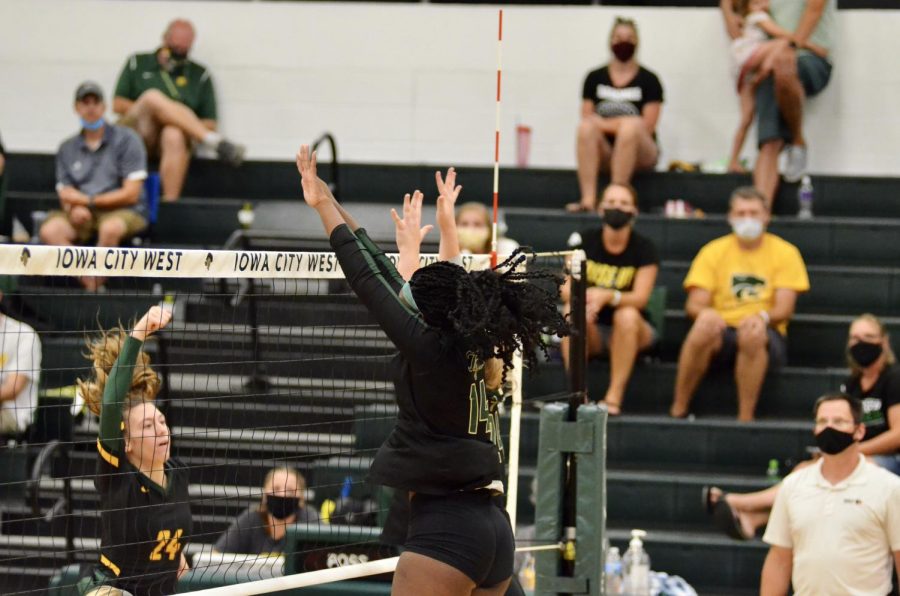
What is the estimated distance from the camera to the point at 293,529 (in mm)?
6695

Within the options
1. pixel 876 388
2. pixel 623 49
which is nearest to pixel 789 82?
pixel 623 49

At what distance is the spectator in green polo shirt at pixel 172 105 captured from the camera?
1179cm

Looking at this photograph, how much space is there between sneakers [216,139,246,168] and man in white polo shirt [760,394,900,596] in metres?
6.57

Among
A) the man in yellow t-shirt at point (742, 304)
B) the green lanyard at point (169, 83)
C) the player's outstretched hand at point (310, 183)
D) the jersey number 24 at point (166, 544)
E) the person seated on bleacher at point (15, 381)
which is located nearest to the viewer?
the player's outstretched hand at point (310, 183)

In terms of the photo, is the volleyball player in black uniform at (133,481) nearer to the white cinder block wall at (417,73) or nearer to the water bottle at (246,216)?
the water bottle at (246,216)

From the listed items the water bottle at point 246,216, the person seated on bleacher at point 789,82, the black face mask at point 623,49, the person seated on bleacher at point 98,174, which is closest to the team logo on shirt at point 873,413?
the person seated on bleacher at point 789,82

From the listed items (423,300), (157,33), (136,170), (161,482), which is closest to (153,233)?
(136,170)

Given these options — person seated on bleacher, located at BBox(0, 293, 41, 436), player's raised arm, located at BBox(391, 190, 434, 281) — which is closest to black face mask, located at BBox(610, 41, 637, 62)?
person seated on bleacher, located at BBox(0, 293, 41, 436)

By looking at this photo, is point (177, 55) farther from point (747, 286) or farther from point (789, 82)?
point (747, 286)

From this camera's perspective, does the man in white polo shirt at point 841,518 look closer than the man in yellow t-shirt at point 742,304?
Yes

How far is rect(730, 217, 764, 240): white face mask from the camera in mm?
9633

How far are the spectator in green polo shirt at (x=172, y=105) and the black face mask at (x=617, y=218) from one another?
12.8 feet

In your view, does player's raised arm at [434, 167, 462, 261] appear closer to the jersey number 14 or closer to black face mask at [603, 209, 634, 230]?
the jersey number 14

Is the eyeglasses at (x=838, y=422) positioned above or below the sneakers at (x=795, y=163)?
below
